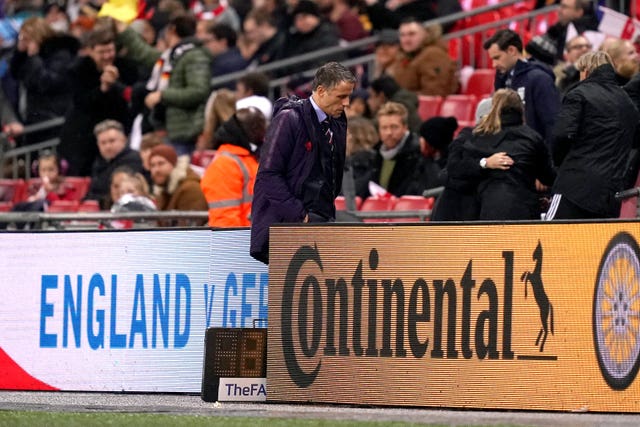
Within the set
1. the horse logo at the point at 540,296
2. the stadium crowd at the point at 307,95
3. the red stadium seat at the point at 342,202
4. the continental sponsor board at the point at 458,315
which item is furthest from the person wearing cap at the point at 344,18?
the horse logo at the point at 540,296

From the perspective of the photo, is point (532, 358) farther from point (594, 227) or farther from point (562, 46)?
point (562, 46)

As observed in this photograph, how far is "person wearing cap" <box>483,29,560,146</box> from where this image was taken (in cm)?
1320

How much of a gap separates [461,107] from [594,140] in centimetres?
587

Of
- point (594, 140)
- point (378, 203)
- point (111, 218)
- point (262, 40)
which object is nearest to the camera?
point (594, 140)

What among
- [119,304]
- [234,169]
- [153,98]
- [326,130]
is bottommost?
[119,304]

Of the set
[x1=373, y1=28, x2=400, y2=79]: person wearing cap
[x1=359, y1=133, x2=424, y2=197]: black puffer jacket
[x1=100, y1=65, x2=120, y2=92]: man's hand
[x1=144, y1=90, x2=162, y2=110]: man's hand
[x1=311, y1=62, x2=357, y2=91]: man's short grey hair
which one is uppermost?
[x1=311, y1=62, x2=357, y2=91]: man's short grey hair

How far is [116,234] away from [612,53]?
4.32 m

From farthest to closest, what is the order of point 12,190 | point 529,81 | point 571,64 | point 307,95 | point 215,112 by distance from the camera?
Answer: point 12,190
point 307,95
point 215,112
point 571,64
point 529,81

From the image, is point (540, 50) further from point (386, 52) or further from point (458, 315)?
point (458, 315)

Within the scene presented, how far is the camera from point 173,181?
1596 centimetres

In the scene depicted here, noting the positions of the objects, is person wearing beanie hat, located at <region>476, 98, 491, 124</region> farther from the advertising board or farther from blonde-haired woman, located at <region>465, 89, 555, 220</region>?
the advertising board

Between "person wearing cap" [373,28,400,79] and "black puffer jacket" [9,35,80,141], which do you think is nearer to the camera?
"person wearing cap" [373,28,400,79]

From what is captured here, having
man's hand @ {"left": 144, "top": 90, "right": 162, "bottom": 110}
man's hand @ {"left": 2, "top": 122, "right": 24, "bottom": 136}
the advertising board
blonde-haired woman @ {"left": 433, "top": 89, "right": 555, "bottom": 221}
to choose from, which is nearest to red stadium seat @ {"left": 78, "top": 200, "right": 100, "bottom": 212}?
man's hand @ {"left": 144, "top": 90, "right": 162, "bottom": 110}

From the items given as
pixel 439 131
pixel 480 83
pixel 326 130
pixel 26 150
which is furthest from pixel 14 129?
A: pixel 326 130
